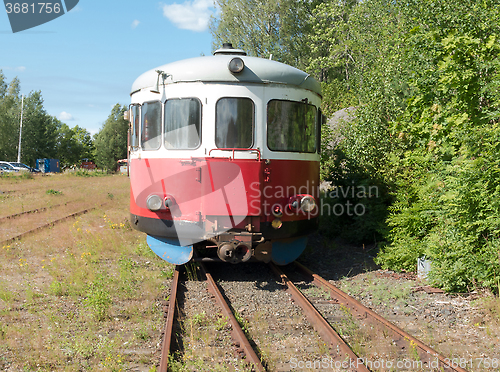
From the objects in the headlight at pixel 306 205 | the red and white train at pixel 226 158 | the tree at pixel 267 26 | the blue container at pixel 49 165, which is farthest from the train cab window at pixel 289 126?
the blue container at pixel 49 165

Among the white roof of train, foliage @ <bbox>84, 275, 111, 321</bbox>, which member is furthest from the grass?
the white roof of train

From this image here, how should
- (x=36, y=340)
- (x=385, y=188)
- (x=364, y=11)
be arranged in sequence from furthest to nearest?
(x=364, y=11)
(x=385, y=188)
(x=36, y=340)

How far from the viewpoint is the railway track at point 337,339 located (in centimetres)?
383

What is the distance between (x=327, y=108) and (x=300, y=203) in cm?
1429

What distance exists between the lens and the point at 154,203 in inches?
251

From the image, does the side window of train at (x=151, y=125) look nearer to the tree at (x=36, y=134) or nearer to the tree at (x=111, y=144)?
the tree at (x=36, y=134)

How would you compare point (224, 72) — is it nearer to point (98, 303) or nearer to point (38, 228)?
point (98, 303)

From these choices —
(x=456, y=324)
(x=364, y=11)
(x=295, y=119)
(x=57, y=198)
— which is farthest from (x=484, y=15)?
(x=57, y=198)

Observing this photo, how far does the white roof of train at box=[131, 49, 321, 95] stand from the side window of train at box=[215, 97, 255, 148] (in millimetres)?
344

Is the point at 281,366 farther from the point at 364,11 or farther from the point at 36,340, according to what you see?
the point at 364,11

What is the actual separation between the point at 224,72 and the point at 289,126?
1.31m

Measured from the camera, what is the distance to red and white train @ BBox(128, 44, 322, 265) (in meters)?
6.21

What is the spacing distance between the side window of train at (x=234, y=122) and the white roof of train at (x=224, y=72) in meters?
Answer: 0.34

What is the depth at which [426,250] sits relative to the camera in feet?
21.1
